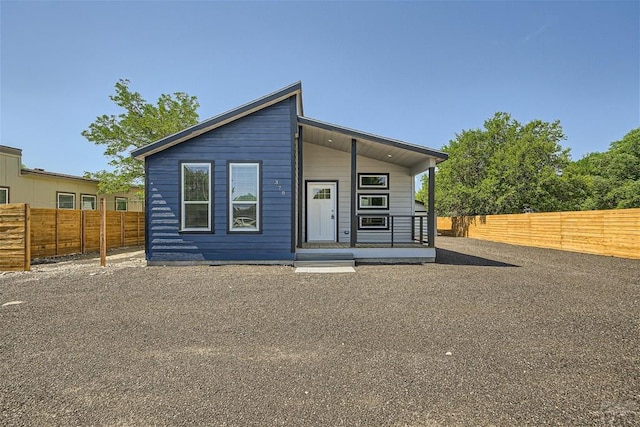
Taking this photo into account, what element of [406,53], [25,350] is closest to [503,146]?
[406,53]

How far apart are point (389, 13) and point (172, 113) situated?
14617 mm

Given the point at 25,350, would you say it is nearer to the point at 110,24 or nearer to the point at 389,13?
the point at 110,24

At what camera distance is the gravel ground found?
2080mm

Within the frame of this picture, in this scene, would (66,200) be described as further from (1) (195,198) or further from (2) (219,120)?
(2) (219,120)

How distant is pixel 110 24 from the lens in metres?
9.74

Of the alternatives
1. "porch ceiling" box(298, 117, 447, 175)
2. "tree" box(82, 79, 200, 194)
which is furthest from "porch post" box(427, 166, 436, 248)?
"tree" box(82, 79, 200, 194)

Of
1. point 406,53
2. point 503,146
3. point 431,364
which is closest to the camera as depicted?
point 431,364

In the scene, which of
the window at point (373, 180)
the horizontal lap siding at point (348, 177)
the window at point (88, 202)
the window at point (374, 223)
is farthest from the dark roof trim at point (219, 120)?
the window at point (88, 202)

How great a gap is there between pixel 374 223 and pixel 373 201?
2.60 feet

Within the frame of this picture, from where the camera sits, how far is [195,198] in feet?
26.9

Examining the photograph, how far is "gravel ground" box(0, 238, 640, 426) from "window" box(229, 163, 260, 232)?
2.60m

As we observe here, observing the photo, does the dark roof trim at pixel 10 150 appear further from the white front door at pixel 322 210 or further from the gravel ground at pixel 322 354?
the white front door at pixel 322 210

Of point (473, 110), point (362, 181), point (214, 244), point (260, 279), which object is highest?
point (473, 110)

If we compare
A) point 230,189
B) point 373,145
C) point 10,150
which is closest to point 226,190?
point 230,189
